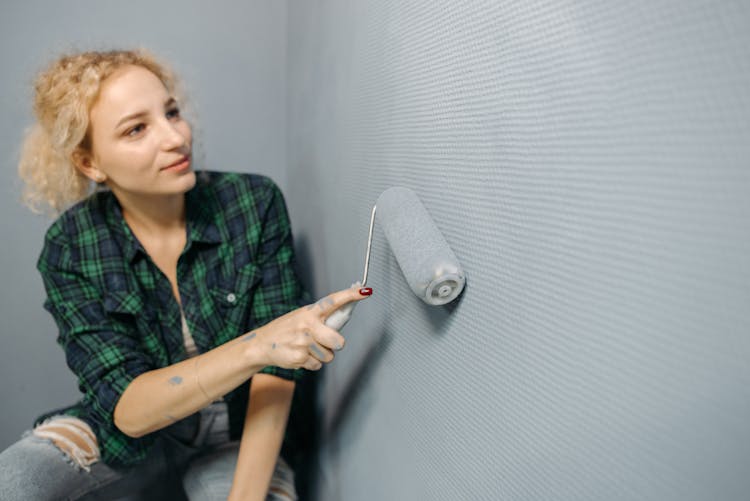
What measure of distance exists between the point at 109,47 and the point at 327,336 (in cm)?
101

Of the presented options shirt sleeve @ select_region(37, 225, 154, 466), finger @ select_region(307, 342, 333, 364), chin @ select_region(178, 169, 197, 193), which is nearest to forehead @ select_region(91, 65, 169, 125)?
chin @ select_region(178, 169, 197, 193)

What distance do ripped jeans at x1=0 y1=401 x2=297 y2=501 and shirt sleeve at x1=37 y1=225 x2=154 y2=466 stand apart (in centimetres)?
4

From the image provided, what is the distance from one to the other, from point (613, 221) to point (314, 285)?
2.93 ft

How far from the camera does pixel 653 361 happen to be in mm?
315

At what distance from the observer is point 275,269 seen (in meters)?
1.03

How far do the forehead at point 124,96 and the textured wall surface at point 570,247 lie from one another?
15.1 inches

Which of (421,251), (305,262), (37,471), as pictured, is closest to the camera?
(421,251)

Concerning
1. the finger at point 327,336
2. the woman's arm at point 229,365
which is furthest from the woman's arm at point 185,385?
the finger at point 327,336

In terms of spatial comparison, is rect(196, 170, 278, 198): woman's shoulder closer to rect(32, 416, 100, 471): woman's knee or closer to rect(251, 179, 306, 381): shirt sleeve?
rect(251, 179, 306, 381): shirt sleeve

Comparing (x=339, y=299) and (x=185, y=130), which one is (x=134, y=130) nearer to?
(x=185, y=130)

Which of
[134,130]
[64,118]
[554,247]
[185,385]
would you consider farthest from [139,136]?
[554,247]

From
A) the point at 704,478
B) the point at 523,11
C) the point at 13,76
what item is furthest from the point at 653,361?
the point at 13,76

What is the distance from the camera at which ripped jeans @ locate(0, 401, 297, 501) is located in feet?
2.83

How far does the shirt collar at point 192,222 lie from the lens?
3.21 feet
